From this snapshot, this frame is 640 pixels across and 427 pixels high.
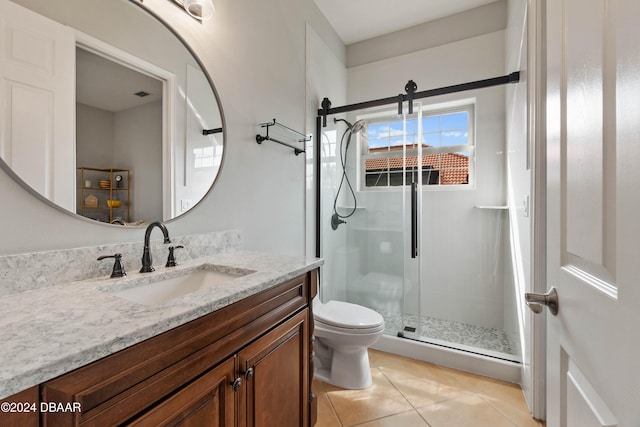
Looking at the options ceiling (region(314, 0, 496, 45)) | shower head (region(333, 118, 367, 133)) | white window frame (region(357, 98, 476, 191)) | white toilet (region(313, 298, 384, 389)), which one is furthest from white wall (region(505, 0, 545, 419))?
shower head (region(333, 118, 367, 133))

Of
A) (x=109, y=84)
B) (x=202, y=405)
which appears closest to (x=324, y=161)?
(x=109, y=84)

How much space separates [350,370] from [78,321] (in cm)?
160

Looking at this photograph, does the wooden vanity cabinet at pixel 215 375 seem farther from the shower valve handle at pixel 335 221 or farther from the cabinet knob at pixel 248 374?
the shower valve handle at pixel 335 221

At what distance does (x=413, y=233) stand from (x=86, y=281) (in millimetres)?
2104

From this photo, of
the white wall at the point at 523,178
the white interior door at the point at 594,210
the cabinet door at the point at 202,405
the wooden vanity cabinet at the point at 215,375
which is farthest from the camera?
the white wall at the point at 523,178

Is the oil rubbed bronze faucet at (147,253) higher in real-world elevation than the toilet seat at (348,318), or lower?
higher

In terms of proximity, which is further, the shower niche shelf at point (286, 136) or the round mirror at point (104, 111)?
the shower niche shelf at point (286, 136)

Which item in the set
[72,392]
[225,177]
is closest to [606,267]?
[72,392]

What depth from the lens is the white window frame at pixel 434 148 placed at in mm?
2547

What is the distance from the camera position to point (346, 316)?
6.07ft

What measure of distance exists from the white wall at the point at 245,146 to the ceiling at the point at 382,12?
0.24 m

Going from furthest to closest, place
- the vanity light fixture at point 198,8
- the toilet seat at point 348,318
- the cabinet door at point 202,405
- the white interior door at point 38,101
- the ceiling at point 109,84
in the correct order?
1. the toilet seat at point 348,318
2. the vanity light fixture at point 198,8
3. the ceiling at point 109,84
4. the white interior door at point 38,101
5. the cabinet door at point 202,405

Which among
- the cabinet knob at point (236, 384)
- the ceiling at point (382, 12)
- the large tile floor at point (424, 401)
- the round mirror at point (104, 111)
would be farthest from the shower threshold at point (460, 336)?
the ceiling at point (382, 12)

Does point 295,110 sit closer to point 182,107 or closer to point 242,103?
point 242,103
